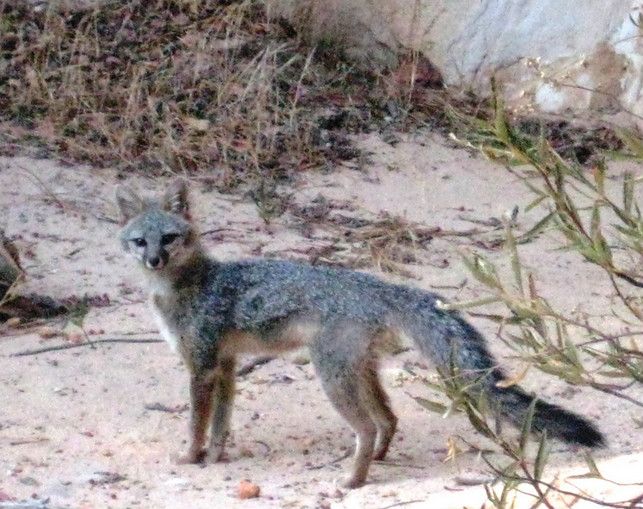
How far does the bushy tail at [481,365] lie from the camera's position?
403 centimetres

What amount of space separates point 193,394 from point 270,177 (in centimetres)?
358

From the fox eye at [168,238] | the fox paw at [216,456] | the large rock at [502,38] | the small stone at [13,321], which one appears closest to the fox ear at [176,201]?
the fox eye at [168,238]

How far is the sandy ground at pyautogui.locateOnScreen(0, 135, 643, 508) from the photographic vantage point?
4.50m

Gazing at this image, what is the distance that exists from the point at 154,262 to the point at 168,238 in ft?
0.61

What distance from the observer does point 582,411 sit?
519 cm

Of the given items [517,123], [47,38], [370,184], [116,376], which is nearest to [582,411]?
[116,376]

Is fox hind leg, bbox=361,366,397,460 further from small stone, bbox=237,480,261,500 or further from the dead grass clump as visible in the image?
the dead grass clump

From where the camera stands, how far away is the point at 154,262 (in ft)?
16.6

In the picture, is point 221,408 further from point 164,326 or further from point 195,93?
point 195,93

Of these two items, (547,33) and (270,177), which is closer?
(270,177)

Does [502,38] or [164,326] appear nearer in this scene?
[164,326]

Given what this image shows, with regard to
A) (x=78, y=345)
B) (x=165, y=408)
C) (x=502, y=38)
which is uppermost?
(x=502, y=38)

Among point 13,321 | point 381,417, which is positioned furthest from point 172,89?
point 381,417

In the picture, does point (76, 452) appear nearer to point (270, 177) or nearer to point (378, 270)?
point (378, 270)
